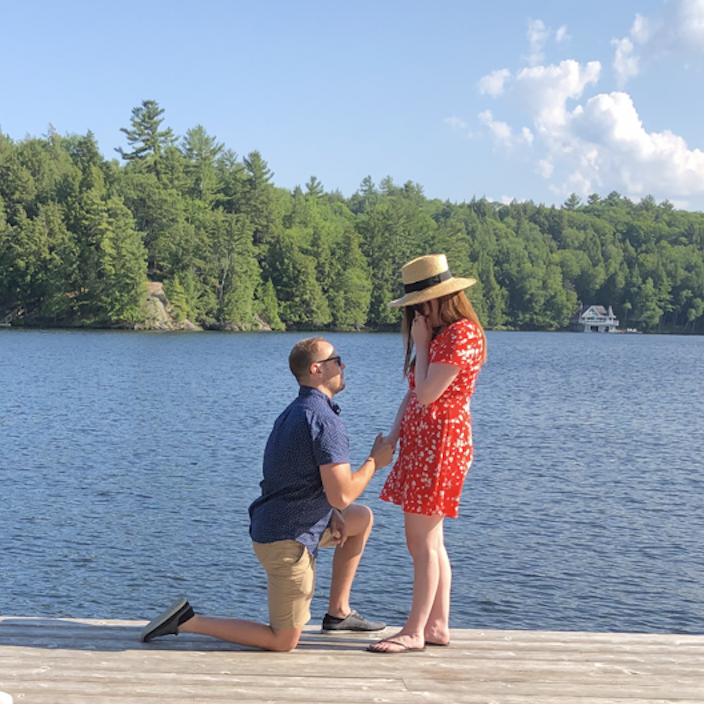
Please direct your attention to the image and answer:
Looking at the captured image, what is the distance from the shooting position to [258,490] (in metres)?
15.3

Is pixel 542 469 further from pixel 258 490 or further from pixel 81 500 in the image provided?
pixel 81 500

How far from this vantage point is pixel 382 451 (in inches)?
177

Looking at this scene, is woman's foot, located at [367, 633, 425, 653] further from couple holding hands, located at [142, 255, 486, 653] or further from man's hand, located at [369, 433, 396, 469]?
man's hand, located at [369, 433, 396, 469]

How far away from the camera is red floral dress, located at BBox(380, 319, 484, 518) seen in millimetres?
4473

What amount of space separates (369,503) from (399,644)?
33.5 ft

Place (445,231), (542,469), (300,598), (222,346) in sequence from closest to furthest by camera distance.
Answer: (300,598)
(542,469)
(222,346)
(445,231)

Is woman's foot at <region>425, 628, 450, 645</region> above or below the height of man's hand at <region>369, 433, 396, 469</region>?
below

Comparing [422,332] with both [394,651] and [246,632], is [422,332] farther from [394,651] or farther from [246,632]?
[246,632]

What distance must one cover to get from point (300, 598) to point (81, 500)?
10705 mm

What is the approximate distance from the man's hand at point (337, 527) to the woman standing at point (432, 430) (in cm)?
27

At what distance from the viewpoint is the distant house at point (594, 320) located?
131m

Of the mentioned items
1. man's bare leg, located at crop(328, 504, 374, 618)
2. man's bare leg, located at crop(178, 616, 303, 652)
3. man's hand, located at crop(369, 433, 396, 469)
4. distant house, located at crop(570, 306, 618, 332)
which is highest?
distant house, located at crop(570, 306, 618, 332)

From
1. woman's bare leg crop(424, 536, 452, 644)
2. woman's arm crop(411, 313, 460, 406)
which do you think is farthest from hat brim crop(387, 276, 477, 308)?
woman's bare leg crop(424, 536, 452, 644)

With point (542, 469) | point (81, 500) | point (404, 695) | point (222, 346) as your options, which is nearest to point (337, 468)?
point (404, 695)
